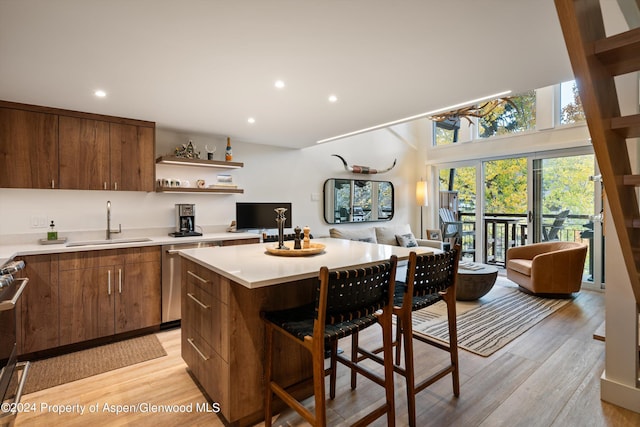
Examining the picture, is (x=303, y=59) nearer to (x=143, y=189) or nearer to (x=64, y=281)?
(x=143, y=189)

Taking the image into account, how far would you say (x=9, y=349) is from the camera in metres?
2.03

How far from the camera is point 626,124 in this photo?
1169 mm

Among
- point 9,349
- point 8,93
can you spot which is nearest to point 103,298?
point 9,349

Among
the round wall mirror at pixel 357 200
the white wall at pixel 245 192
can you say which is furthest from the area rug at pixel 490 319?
the white wall at pixel 245 192

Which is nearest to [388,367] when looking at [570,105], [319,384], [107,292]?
[319,384]

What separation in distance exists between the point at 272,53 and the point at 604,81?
1.71 m

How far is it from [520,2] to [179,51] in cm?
193

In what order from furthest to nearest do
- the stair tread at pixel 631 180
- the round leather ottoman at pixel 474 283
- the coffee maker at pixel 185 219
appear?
the round leather ottoman at pixel 474 283, the coffee maker at pixel 185 219, the stair tread at pixel 631 180

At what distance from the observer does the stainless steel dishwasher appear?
3281 millimetres

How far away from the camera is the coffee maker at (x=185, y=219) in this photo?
12.6ft

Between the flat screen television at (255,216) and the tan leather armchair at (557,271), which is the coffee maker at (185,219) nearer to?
the flat screen television at (255,216)

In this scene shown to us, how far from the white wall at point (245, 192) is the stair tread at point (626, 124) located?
3.99 meters

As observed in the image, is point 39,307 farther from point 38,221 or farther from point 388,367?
point 388,367

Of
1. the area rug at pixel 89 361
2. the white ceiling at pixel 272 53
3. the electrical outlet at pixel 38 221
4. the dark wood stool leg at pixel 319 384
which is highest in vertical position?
the white ceiling at pixel 272 53
